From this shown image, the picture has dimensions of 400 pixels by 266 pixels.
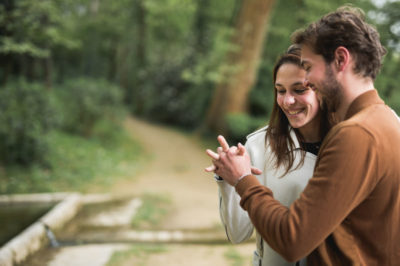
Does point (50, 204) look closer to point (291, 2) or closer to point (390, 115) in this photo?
point (390, 115)

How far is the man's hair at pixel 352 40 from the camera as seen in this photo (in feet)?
4.35

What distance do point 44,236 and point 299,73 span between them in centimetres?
436

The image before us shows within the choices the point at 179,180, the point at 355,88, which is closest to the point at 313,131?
the point at 355,88

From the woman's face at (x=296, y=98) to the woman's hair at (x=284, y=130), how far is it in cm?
5

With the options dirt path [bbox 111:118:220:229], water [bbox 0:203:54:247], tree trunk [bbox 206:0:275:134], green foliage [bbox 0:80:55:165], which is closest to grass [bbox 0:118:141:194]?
green foliage [bbox 0:80:55:165]

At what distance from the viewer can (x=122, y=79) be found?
2552cm

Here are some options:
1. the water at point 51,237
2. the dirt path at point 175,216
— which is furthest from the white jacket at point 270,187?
the water at point 51,237

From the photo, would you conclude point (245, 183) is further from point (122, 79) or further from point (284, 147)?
point (122, 79)

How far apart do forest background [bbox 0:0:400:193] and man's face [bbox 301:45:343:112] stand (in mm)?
6599

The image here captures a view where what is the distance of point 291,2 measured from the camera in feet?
47.2

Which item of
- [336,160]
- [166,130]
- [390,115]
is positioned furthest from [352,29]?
[166,130]

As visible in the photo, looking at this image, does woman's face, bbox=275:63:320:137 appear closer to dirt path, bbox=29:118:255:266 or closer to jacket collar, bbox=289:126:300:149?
jacket collar, bbox=289:126:300:149

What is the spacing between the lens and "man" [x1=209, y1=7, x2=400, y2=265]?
1180 millimetres

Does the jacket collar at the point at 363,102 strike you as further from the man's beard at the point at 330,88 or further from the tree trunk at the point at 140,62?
the tree trunk at the point at 140,62
